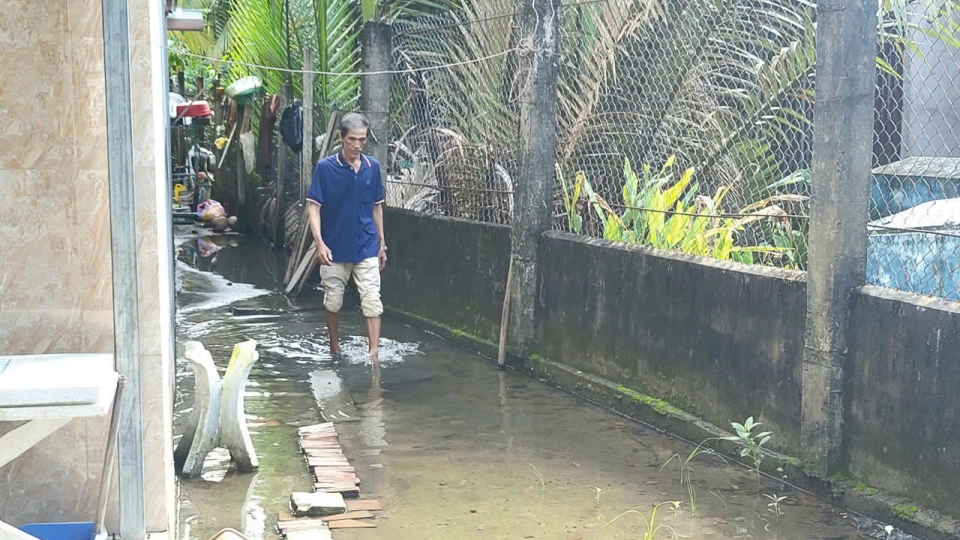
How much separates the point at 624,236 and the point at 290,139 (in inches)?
278

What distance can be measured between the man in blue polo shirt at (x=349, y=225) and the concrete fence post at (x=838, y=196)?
12.1 ft

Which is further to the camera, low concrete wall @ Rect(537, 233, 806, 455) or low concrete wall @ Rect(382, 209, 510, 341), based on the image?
low concrete wall @ Rect(382, 209, 510, 341)

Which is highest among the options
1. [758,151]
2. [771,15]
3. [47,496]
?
[771,15]

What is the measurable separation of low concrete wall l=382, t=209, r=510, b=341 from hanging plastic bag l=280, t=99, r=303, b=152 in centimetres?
346

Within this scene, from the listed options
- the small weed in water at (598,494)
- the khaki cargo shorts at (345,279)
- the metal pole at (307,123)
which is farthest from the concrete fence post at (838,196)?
the metal pole at (307,123)

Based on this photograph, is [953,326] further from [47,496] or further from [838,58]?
[47,496]

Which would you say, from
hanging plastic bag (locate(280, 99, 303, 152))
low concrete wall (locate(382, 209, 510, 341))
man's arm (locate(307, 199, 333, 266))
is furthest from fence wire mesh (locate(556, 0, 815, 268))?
hanging plastic bag (locate(280, 99, 303, 152))

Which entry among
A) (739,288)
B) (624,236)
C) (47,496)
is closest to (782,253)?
(739,288)

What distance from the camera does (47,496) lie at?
3473mm

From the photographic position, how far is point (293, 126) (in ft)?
43.4

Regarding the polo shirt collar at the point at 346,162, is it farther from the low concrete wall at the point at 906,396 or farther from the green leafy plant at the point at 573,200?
the low concrete wall at the point at 906,396

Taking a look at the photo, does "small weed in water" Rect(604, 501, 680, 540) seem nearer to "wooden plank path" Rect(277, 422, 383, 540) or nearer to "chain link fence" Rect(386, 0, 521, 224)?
"wooden plank path" Rect(277, 422, 383, 540)

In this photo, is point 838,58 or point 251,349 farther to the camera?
point 251,349

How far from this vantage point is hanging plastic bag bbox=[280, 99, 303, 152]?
519 inches
